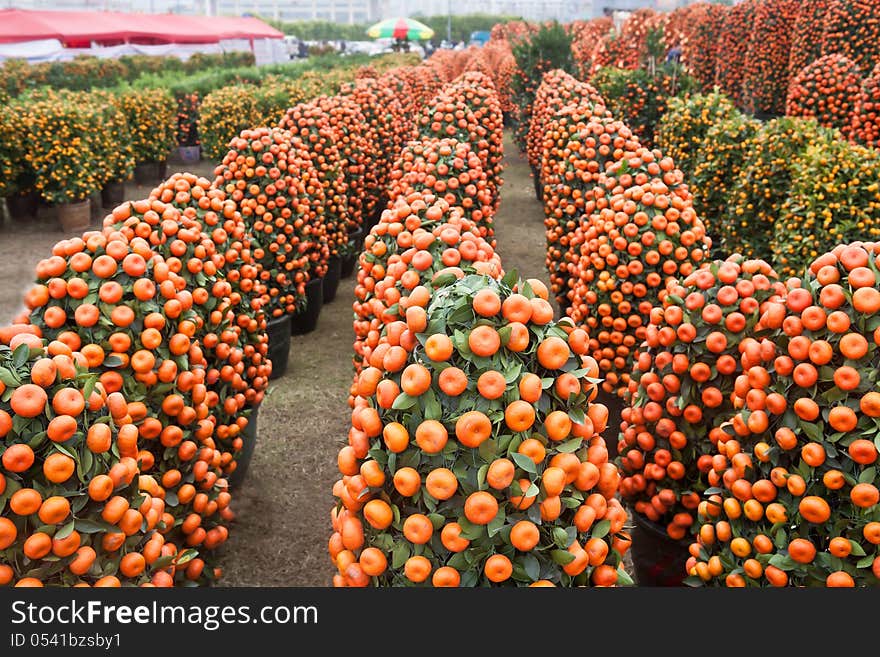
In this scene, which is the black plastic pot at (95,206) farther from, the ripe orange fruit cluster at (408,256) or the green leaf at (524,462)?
the green leaf at (524,462)

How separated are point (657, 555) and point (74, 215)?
37.3 ft

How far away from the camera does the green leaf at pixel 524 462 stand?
1884mm

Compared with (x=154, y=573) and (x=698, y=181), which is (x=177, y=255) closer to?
(x=154, y=573)

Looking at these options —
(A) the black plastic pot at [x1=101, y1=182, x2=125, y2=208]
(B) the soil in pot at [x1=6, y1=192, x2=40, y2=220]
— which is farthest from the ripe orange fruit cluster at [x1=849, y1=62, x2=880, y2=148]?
(B) the soil in pot at [x1=6, y1=192, x2=40, y2=220]

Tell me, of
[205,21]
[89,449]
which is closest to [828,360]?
[89,449]

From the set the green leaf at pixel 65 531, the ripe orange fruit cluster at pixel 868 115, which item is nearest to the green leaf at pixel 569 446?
the green leaf at pixel 65 531

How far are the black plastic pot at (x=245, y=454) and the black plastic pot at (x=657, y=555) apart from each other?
8.55 feet

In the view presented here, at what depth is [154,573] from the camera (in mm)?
2598

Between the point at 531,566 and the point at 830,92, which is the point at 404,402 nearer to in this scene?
the point at 531,566

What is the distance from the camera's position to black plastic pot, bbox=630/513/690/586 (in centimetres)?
324

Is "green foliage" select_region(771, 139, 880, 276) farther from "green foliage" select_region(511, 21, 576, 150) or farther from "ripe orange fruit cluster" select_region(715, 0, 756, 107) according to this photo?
"ripe orange fruit cluster" select_region(715, 0, 756, 107)

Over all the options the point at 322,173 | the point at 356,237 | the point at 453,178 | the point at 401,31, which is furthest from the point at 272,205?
the point at 401,31

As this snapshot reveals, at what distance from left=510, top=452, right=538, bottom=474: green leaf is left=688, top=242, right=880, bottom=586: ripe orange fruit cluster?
3.04ft

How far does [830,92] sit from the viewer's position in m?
9.01
